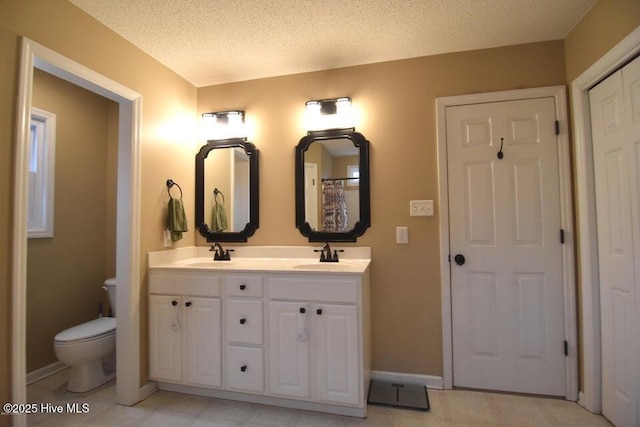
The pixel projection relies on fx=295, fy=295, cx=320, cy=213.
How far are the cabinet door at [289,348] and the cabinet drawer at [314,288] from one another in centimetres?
6

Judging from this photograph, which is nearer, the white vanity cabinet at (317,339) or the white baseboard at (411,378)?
the white vanity cabinet at (317,339)

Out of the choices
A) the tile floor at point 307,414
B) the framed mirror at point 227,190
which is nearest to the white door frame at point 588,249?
the tile floor at point 307,414

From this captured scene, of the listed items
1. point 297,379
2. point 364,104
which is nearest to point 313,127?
point 364,104

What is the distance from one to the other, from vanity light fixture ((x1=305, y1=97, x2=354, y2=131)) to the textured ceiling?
0.98 feet

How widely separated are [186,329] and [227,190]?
113 cm

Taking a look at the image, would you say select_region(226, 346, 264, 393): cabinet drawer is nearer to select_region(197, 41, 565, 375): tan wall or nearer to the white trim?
the white trim

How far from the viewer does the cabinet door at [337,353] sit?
1.73m

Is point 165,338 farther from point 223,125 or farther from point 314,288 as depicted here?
point 223,125

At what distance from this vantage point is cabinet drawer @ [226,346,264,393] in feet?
6.15

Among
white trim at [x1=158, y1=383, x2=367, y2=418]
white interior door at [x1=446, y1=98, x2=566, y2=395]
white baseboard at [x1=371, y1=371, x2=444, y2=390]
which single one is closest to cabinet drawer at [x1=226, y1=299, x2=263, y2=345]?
white trim at [x1=158, y1=383, x2=367, y2=418]

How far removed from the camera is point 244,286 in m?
1.91

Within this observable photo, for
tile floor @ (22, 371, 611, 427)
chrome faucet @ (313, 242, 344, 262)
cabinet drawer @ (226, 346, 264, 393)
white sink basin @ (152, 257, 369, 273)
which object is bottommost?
tile floor @ (22, 371, 611, 427)

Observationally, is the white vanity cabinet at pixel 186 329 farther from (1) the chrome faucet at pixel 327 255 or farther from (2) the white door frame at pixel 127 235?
(1) the chrome faucet at pixel 327 255

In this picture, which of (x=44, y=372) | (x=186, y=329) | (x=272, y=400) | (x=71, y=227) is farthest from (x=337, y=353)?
(x=71, y=227)
